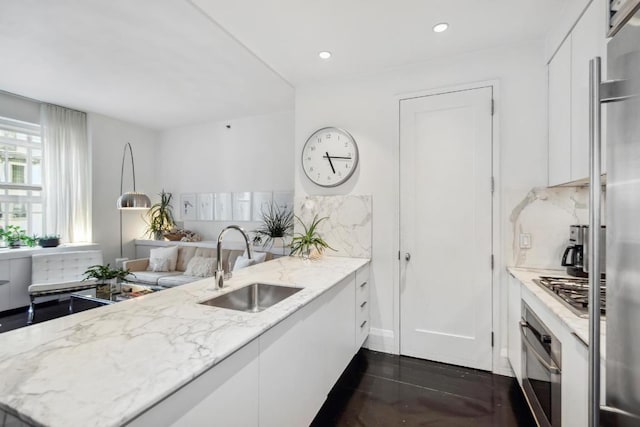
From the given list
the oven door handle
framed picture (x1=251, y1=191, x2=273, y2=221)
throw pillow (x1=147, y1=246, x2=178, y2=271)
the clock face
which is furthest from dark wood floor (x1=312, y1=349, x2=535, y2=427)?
throw pillow (x1=147, y1=246, x2=178, y2=271)

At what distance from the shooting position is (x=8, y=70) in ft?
9.62

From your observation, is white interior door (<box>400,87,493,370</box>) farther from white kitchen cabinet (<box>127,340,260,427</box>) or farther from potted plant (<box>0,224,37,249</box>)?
potted plant (<box>0,224,37,249</box>)

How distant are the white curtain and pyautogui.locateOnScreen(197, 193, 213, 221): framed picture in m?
1.56

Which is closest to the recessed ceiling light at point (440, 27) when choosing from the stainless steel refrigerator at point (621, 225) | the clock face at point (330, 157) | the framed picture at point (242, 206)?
the clock face at point (330, 157)

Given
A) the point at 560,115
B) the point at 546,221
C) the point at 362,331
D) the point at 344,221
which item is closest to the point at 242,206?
the point at 344,221

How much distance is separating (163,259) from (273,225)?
70.9 inches

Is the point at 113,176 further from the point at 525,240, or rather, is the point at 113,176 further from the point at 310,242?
the point at 525,240

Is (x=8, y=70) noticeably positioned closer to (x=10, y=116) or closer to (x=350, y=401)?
(x=10, y=116)

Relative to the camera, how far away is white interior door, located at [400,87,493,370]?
2.26m

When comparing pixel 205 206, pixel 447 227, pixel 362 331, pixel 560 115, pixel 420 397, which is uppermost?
pixel 560 115

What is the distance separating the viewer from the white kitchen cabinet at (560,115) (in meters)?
1.72

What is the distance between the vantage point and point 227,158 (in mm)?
4898

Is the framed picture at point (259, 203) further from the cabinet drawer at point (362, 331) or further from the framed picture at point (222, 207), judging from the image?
the cabinet drawer at point (362, 331)

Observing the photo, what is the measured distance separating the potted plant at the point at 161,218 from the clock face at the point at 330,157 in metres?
3.57
